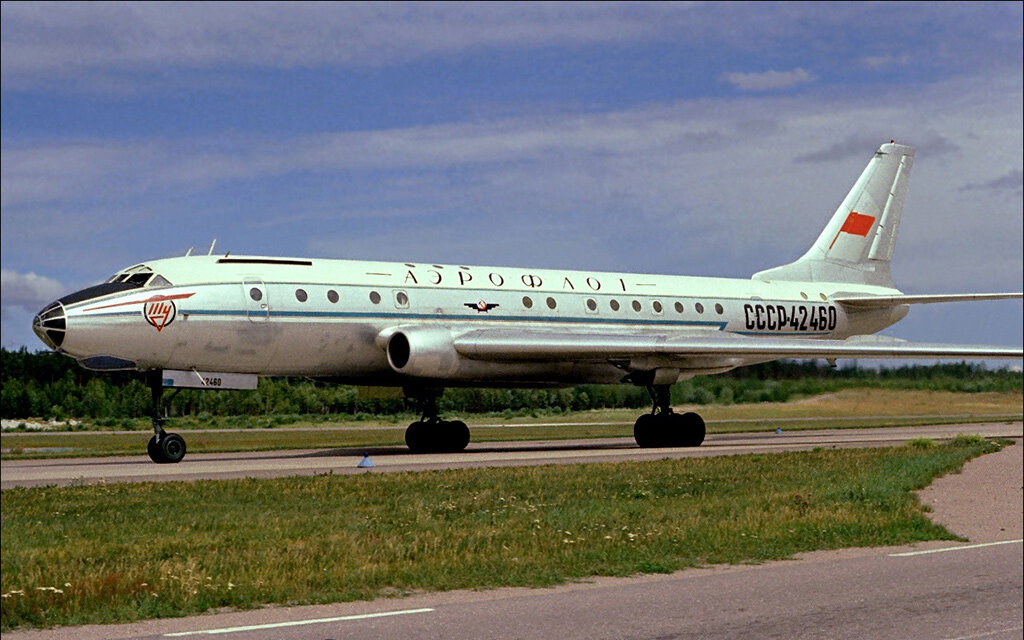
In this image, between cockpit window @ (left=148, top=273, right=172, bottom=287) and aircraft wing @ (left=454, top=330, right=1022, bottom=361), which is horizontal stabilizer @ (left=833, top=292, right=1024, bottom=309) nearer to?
aircraft wing @ (left=454, top=330, right=1022, bottom=361)

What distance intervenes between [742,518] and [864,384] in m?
27.9

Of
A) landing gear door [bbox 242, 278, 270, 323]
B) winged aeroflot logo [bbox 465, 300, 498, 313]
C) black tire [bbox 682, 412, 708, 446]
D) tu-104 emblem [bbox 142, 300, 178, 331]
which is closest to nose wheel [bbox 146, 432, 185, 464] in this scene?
tu-104 emblem [bbox 142, 300, 178, 331]

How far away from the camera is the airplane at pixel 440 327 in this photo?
25.6 meters

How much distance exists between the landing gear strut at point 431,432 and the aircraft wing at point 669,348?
201cm

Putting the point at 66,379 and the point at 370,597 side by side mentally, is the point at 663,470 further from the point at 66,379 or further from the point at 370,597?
the point at 66,379

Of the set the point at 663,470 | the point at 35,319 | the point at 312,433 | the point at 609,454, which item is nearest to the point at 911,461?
the point at 663,470

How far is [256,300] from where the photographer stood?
2745 cm

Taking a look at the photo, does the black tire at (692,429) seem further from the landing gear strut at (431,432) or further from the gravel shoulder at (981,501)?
the gravel shoulder at (981,501)

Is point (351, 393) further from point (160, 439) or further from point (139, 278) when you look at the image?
point (160, 439)

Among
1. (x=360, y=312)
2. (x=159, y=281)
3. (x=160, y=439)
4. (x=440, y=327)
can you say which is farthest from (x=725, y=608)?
(x=440, y=327)

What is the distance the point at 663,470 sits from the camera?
2303 centimetres

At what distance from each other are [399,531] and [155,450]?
3.28 m

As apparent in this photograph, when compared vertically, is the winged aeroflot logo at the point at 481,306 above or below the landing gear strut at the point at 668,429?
above

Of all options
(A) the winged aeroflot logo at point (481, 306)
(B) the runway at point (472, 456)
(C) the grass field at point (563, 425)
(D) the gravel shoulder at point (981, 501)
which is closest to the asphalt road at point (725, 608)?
(D) the gravel shoulder at point (981, 501)
